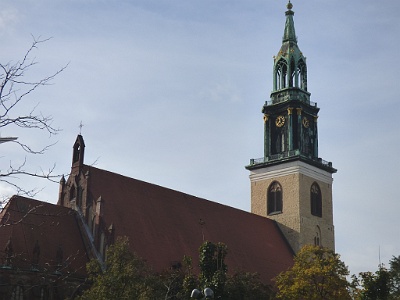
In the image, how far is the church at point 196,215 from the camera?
3594 cm

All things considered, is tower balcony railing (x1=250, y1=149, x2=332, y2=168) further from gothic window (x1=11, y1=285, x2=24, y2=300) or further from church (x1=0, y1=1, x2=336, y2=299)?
gothic window (x1=11, y1=285, x2=24, y2=300)

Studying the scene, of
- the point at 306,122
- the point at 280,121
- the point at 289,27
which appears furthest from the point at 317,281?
the point at 289,27

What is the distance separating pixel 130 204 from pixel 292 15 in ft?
93.2

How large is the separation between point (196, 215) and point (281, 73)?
1854 cm

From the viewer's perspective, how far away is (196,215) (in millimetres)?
47781

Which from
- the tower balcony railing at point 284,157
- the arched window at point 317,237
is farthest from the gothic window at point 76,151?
the arched window at point 317,237

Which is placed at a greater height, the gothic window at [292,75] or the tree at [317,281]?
the gothic window at [292,75]

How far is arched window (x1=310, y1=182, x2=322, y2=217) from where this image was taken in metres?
57.2

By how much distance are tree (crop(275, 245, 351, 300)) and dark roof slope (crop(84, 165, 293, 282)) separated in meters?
4.98

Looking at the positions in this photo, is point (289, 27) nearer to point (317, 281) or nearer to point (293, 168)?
point (293, 168)

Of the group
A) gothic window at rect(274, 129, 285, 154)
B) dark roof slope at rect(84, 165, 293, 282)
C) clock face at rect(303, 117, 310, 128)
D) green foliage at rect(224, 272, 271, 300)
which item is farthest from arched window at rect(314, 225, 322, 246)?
green foliage at rect(224, 272, 271, 300)

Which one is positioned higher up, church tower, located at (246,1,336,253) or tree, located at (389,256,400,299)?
church tower, located at (246,1,336,253)

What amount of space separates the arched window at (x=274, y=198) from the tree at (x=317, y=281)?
17962 millimetres

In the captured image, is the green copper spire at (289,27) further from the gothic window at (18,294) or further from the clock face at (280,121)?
the gothic window at (18,294)
